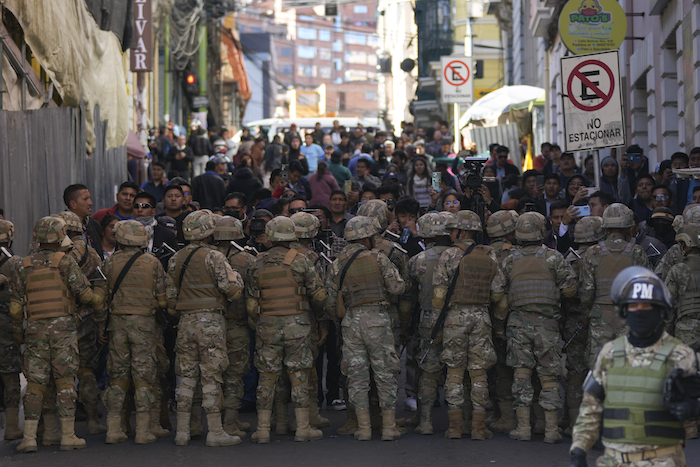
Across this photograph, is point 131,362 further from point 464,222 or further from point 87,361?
point 464,222

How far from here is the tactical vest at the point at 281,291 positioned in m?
8.37

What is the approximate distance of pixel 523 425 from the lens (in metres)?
8.14

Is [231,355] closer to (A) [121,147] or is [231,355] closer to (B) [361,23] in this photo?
(A) [121,147]

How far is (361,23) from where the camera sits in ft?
414

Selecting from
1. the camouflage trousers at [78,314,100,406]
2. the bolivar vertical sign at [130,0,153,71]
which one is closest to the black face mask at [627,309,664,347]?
the camouflage trousers at [78,314,100,406]

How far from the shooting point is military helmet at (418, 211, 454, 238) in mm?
8695

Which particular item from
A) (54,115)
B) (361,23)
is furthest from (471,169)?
(361,23)

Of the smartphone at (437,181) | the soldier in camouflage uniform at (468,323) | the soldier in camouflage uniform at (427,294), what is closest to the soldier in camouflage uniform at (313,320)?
the soldier in camouflage uniform at (427,294)

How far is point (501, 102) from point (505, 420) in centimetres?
1536

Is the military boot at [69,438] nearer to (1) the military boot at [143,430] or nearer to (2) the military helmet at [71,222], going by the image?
(1) the military boot at [143,430]

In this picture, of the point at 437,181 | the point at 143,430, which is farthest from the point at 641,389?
the point at 437,181

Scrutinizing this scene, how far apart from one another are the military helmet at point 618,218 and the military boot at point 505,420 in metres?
1.75

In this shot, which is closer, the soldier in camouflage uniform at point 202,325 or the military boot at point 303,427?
the soldier in camouflage uniform at point 202,325

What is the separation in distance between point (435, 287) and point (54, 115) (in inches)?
233
